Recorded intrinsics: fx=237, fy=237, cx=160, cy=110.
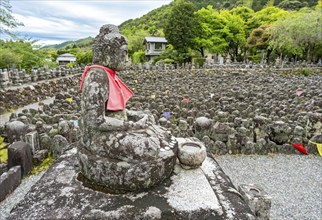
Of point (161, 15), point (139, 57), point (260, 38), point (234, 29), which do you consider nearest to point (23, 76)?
point (139, 57)

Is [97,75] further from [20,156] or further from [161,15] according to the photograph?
[161,15]

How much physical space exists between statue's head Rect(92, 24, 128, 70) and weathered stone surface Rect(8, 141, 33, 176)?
3.27 metres

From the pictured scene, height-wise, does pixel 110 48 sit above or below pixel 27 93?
above

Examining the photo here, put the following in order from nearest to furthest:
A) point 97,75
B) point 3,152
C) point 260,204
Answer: point 97,75
point 260,204
point 3,152

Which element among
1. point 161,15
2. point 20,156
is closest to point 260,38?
point 20,156

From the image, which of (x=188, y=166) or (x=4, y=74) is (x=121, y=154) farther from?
(x=4, y=74)

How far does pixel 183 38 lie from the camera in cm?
2969

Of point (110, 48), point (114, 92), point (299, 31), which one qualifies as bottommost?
point (114, 92)

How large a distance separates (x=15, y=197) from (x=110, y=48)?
3.51m

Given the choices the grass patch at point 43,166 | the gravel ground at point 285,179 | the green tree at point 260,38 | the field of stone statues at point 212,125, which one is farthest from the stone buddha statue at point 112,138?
the green tree at point 260,38

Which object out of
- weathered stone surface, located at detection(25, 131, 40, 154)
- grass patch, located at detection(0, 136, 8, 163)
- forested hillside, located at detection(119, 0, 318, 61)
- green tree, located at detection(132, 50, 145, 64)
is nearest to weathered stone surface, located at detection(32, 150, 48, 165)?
weathered stone surface, located at detection(25, 131, 40, 154)

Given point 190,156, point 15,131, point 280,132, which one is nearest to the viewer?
point 190,156

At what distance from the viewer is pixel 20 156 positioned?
190 inches

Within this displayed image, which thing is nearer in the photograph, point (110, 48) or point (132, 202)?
point (132, 202)
